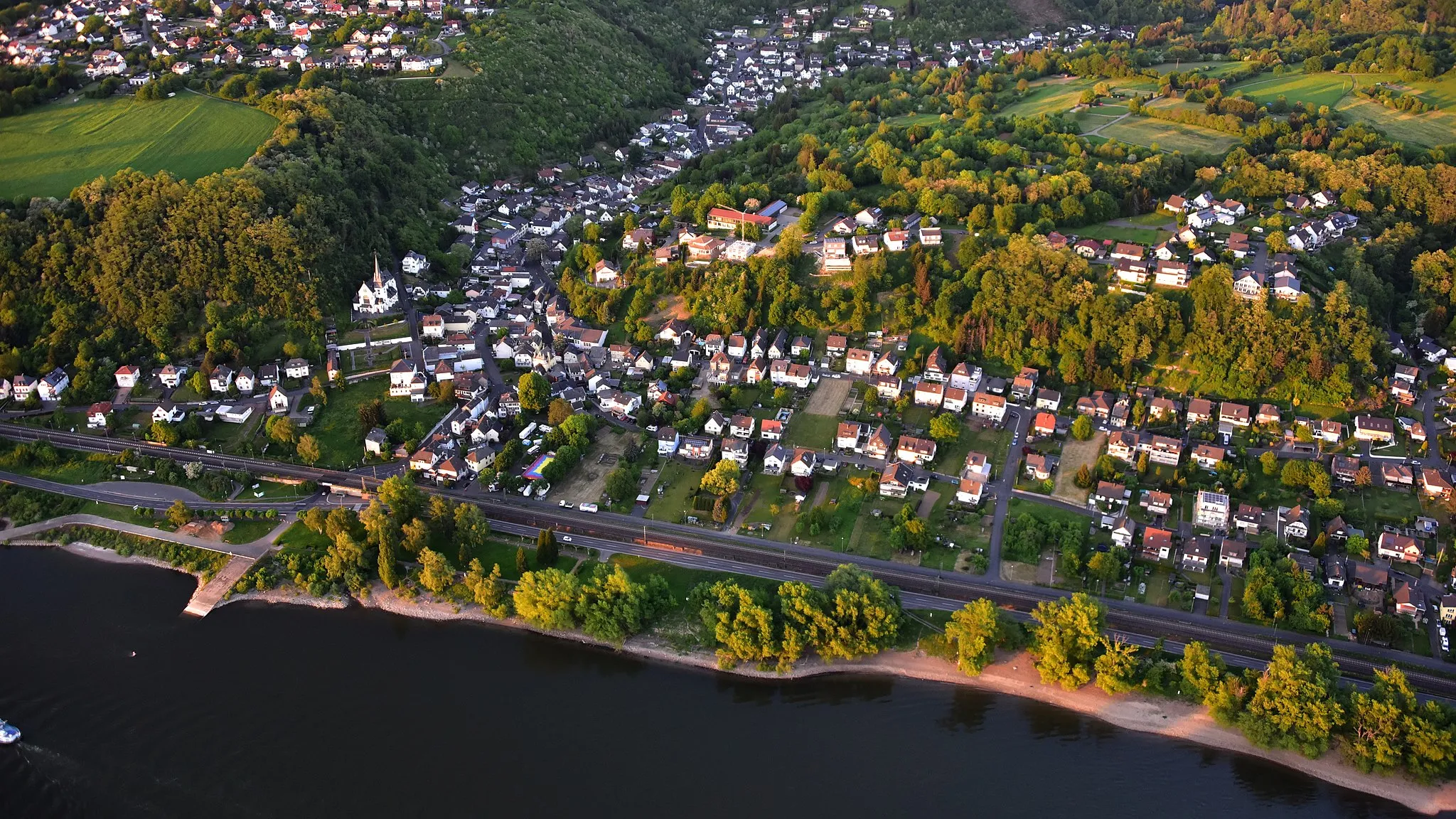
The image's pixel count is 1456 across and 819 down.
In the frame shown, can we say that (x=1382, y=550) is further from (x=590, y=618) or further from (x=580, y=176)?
(x=580, y=176)

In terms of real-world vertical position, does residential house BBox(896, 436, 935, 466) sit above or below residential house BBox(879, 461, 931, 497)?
above

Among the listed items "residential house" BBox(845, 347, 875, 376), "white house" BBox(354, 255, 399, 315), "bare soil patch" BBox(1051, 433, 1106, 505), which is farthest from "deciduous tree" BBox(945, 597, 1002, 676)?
"white house" BBox(354, 255, 399, 315)

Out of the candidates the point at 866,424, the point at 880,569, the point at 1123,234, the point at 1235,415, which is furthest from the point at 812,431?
the point at 1123,234

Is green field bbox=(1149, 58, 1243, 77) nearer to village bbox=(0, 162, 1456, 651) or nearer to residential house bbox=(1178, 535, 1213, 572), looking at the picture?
village bbox=(0, 162, 1456, 651)

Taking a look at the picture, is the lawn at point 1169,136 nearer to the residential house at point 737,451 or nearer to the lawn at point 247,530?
the residential house at point 737,451

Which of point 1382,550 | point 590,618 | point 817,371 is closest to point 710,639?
point 590,618

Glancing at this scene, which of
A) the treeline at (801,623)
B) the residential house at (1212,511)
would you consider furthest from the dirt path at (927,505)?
the residential house at (1212,511)

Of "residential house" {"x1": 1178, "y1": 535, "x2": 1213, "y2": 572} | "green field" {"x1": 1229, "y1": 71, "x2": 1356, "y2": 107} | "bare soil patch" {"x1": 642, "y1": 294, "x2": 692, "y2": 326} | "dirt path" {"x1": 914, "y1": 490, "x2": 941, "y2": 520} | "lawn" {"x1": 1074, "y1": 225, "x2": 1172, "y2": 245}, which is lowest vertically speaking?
"dirt path" {"x1": 914, "y1": 490, "x2": 941, "y2": 520}
